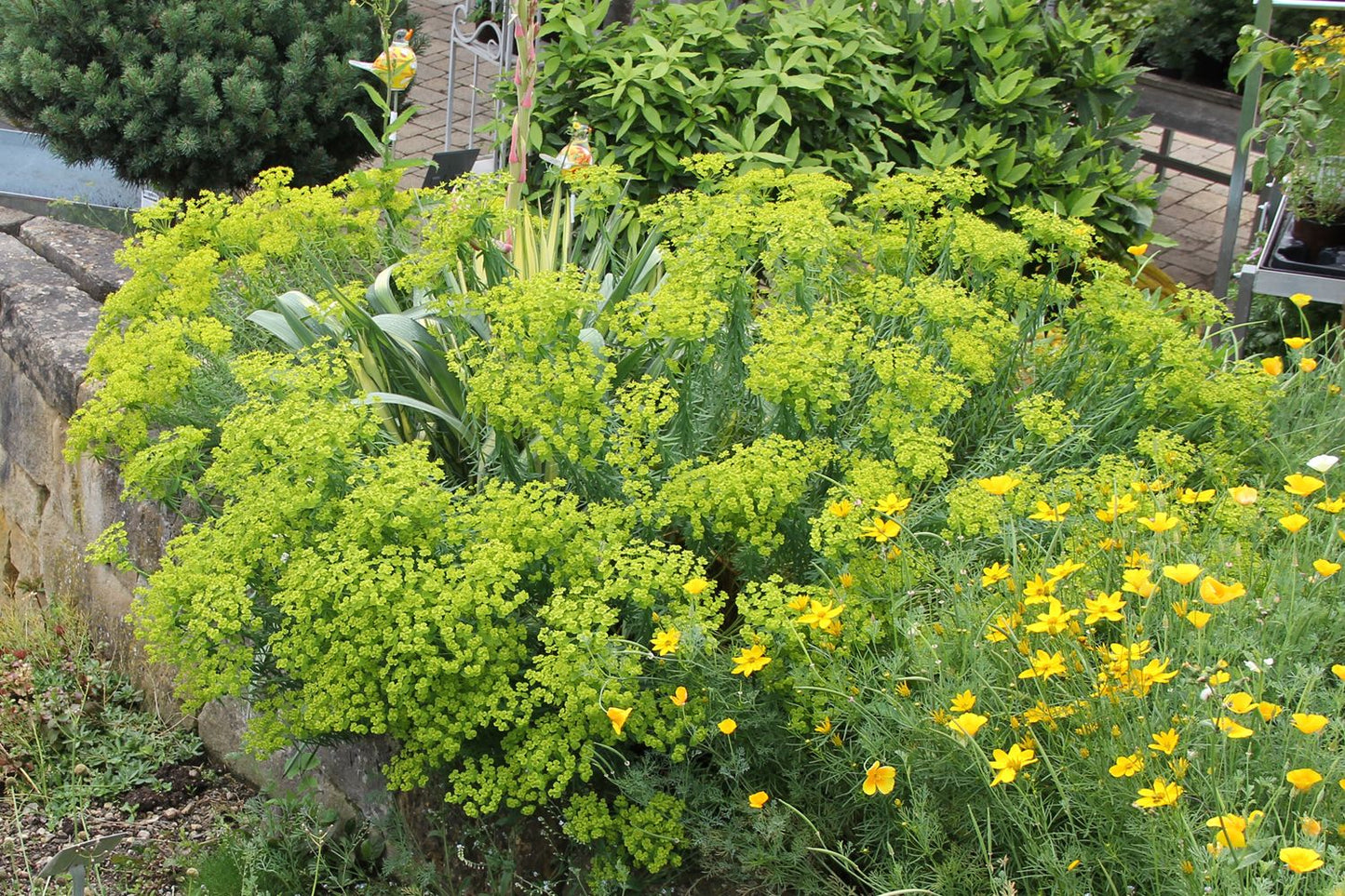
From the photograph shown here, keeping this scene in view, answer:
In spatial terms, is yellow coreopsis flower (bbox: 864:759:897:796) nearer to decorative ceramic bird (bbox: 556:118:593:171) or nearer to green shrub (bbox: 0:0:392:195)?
decorative ceramic bird (bbox: 556:118:593:171)

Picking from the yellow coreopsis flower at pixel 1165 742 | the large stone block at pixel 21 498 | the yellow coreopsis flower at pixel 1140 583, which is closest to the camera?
the yellow coreopsis flower at pixel 1165 742

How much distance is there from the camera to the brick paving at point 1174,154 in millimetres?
6836

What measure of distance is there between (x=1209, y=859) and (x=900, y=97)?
10.8 feet

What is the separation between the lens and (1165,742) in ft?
5.88

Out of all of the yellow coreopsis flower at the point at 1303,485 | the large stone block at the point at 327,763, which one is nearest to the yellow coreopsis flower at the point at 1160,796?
the yellow coreopsis flower at the point at 1303,485

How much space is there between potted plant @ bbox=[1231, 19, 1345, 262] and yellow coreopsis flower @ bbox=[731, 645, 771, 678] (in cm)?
266

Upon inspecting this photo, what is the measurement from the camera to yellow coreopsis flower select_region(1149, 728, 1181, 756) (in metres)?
1.79

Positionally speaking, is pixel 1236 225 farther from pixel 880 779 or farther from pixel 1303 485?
pixel 880 779

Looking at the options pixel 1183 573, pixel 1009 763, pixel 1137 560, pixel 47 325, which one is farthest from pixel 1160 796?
pixel 47 325

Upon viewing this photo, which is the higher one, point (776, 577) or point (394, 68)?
point (394, 68)

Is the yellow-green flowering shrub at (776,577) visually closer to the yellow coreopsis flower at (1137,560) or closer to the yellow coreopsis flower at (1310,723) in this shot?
the yellow coreopsis flower at (1137,560)

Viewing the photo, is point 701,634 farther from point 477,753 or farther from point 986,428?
point 986,428

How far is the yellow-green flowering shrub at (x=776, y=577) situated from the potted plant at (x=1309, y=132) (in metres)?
1.08

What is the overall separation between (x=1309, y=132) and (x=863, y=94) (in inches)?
55.0
